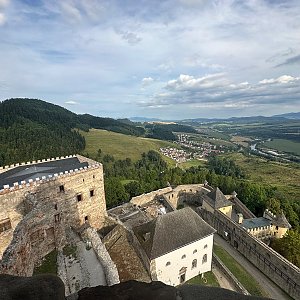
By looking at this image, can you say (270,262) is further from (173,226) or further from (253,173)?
(253,173)

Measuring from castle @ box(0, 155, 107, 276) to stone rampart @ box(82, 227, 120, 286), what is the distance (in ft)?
7.69

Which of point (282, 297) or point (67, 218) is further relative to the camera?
point (282, 297)

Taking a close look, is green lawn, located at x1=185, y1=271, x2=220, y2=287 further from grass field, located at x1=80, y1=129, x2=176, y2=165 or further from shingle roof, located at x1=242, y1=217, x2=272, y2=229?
grass field, located at x1=80, y1=129, x2=176, y2=165

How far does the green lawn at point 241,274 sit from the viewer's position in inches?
1151

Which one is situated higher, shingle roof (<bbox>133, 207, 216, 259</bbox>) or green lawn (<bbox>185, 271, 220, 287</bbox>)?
shingle roof (<bbox>133, 207, 216, 259</bbox>)

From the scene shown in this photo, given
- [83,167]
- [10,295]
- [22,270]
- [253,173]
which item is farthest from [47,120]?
[10,295]

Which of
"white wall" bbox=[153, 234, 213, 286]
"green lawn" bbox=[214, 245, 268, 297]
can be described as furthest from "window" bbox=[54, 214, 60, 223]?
"green lawn" bbox=[214, 245, 268, 297]

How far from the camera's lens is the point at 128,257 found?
26.7 meters

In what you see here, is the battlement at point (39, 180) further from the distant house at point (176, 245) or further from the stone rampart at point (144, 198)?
the stone rampart at point (144, 198)

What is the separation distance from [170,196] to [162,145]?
124 meters

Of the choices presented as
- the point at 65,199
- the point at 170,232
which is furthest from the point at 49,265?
the point at 170,232

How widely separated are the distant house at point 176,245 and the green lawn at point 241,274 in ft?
16.1

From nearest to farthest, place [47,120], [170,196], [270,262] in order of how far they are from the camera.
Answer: [270,262], [170,196], [47,120]

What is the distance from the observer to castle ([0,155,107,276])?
17.6m
